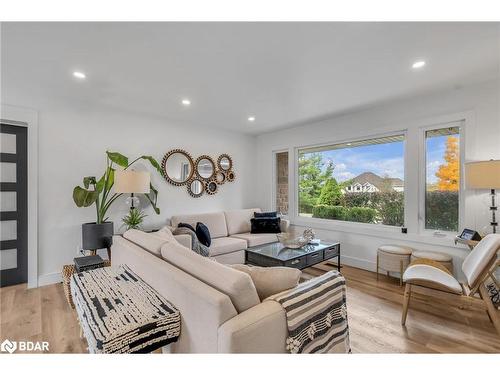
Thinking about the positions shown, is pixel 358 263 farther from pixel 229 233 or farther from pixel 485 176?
pixel 229 233

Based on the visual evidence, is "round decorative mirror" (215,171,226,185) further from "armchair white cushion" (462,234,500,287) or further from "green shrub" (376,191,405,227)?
"armchair white cushion" (462,234,500,287)

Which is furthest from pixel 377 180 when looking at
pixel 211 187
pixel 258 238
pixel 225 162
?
pixel 211 187

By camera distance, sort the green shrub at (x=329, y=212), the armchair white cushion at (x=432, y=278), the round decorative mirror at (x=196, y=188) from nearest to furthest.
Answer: the armchair white cushion at (x=432, y=278)
the green shrub at (x=329, y=212)
the round decorative mirror at (x=196, y=188)

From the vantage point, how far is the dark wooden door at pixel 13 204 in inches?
117

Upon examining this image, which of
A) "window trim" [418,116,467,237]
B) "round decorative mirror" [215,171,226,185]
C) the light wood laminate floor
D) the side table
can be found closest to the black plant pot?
the side table

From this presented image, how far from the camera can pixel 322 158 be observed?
4523mm

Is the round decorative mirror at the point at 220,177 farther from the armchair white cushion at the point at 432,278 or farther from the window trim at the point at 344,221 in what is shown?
the armchair white cushion at the point at 432,278


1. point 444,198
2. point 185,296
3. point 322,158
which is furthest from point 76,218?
point 444,198

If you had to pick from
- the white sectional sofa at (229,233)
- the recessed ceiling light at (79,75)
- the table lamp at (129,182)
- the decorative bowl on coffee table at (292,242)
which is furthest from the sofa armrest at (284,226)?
the recessed ceiling light at (79,75)

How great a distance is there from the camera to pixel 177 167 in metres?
4.21

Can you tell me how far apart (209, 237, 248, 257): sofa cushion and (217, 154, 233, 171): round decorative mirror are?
1582 mm

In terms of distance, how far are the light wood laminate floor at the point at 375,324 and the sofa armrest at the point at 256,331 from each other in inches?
41.5

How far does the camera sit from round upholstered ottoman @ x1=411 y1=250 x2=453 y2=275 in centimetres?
273
